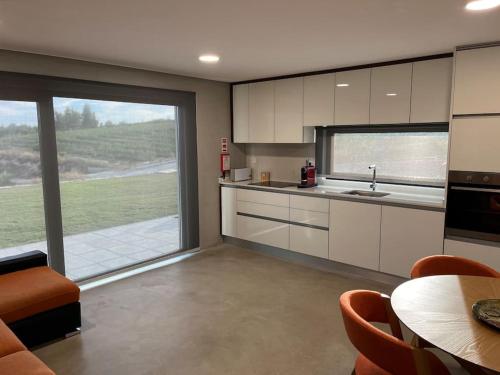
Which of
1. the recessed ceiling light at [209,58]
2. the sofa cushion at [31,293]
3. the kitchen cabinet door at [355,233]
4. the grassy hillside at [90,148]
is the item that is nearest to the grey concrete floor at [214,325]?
the kitchen cabinet door at [355,233]

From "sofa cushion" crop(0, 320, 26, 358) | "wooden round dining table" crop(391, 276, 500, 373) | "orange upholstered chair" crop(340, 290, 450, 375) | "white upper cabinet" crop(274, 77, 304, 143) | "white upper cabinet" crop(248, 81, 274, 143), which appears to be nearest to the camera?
"wooden round dining table" crop(391, 276, 500, 373)

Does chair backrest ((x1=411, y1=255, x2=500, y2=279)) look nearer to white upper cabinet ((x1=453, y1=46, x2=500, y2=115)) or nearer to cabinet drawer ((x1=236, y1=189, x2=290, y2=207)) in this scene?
white upper cabinet ((x1=453, y1=46, x2=500, y2=115))

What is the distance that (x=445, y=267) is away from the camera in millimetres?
2586

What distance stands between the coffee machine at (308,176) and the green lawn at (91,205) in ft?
5.39

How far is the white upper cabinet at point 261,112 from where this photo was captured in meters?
4.90

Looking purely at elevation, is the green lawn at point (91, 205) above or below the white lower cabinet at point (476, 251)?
above

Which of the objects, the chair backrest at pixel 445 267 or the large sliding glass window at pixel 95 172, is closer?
the chair backrest at pixel 445 267

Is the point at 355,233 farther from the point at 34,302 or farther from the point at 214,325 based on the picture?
the point at 34,302

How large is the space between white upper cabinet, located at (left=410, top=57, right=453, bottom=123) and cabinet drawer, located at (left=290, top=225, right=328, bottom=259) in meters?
1.59

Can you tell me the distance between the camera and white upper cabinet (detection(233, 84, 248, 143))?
5159 mm

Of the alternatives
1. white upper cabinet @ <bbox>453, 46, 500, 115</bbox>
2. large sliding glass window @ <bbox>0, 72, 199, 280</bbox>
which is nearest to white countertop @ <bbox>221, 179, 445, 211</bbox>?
white upper cabinet @ <bbox>453, 46, 500, 115</bbox>

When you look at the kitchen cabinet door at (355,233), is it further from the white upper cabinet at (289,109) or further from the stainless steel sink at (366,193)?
the white upper cabinet at (289,109)

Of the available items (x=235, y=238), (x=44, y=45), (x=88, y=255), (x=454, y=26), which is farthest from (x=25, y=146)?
(x=454, y=26)

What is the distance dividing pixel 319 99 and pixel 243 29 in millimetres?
1938
